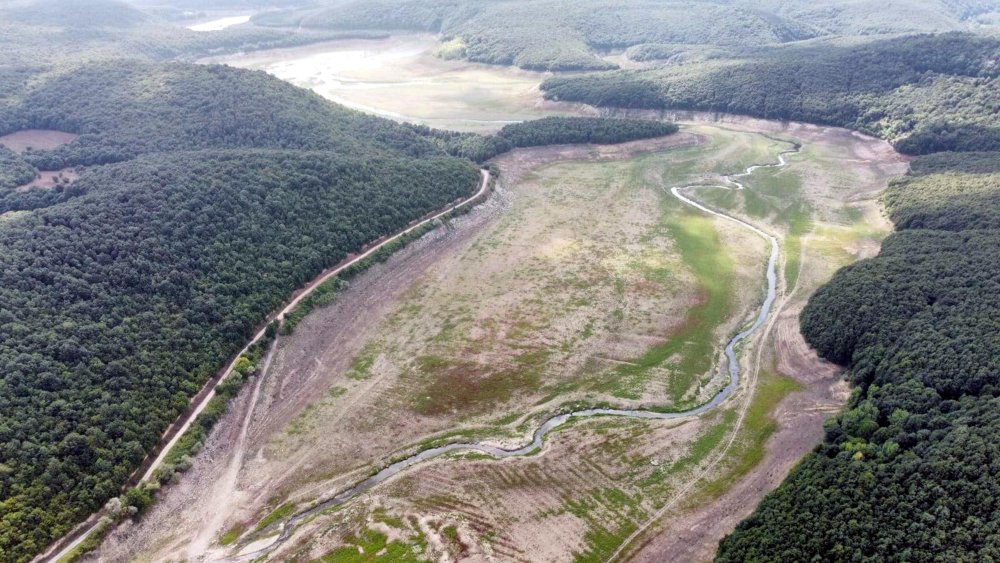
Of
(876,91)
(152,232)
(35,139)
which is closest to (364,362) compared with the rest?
(152,232)

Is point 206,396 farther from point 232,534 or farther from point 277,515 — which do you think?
point 277,515

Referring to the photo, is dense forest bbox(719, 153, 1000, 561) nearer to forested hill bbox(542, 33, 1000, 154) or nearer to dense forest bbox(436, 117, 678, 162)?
forested hill bbox(542, 33, 1000, 154)

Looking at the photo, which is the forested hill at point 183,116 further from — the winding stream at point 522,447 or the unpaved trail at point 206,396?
the winding stream at point 522,447

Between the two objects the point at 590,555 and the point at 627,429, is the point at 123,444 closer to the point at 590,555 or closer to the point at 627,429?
the point at 590,555

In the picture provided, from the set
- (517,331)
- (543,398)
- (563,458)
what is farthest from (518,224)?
(563,458)

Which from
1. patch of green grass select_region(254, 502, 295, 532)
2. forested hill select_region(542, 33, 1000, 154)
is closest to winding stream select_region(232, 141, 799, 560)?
patch of green grass select_region(254, 502, 295, 532)
